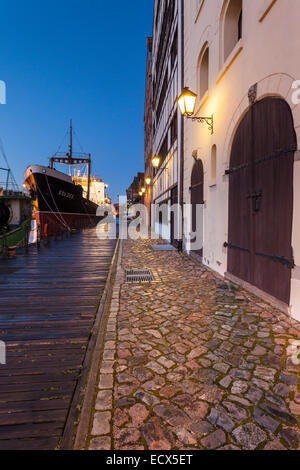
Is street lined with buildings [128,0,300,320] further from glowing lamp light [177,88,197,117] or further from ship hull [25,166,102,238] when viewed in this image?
ship hull [25,166,102,238]

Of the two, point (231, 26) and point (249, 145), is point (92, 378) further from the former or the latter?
point (231, 26)

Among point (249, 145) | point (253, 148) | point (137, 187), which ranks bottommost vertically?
point (253, 148)

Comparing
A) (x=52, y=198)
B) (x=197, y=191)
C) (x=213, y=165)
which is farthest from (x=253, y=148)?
(x=52, y=198)

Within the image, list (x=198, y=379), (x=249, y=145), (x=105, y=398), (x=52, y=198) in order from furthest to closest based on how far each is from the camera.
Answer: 1. (x=52, y=198)
2. (x=249, y=145)
3. (x=198, y=379)
4. (x=105, y=398)

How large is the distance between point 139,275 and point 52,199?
1761 cm

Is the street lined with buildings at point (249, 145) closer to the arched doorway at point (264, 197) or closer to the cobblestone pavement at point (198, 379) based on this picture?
the arched doorway at point (264, 197)

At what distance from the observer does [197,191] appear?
28.6 ft

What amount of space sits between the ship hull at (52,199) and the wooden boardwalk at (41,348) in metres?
12.9

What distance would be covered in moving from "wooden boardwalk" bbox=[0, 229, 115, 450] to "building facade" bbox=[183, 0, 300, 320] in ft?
10.9

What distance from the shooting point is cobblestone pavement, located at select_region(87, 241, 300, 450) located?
177 cm

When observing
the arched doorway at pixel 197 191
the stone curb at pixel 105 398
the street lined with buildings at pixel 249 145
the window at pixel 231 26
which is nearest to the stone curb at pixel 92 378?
the stone curb at pixel 105 398

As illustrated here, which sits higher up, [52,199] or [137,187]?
[137,187]

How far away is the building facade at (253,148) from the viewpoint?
12.2 ft

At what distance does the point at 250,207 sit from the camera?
4961mm
